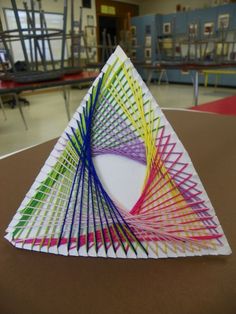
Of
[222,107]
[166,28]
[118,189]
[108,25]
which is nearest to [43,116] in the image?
[222,107]

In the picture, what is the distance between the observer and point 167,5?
661 cm

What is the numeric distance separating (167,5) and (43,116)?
16.4ft

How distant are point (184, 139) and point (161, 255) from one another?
46 centimetres

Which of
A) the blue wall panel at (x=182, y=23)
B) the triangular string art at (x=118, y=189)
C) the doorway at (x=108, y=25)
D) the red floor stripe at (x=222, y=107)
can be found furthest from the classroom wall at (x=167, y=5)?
the triangular string art at (x=118, y=189)

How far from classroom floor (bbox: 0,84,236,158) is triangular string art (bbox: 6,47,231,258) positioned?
200cm

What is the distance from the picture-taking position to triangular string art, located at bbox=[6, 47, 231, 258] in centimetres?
30

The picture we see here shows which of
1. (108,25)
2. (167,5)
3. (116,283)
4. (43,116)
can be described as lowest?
(43,116)

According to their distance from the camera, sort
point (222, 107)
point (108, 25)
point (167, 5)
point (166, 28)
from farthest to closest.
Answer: point (108, 25) → point (167, 5) → point (166, 28) → point (222, 107)

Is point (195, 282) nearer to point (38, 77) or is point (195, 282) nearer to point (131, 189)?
point (131, 189)

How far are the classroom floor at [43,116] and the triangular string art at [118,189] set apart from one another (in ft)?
6.58

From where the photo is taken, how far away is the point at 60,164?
34cm

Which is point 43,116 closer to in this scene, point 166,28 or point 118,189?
point 118,189

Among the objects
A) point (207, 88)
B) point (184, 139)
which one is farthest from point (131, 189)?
point (207, 88)

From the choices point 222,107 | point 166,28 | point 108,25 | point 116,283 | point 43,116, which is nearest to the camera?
point 116,283
